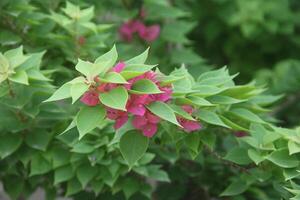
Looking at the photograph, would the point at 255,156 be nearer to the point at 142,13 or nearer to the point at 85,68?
the point at 85,68

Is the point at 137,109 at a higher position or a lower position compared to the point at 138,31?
higher

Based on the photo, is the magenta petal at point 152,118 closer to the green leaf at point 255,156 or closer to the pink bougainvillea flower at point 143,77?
the pink bougainvillea flower at point 143,77

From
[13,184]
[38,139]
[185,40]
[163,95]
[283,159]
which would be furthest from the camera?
[185,40]

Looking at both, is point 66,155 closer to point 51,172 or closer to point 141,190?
point 51,172

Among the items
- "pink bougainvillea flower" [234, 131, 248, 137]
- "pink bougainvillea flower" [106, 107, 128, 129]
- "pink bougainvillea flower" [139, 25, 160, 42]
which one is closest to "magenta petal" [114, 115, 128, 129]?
"pink bougainvillea flower" [106, 107, 128, 129]

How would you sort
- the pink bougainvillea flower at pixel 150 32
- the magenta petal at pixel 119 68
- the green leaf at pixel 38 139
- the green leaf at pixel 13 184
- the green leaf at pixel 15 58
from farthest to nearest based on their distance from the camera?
the pink bougainvillea flower at pixel 150 32
the green leaf at pixel 13 184
the green leaf at pixel 38 139
the green leaf at pixel 15 58
the magenta petal at pixel 119 68

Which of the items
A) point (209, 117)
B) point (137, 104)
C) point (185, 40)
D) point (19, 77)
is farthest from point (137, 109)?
point (185, 40)

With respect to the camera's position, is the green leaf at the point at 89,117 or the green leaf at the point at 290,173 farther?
the green leaf at the point at 290,173

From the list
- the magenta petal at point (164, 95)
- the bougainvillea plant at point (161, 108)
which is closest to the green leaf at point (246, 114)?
the bougainvillea plant at point (161, 108)
